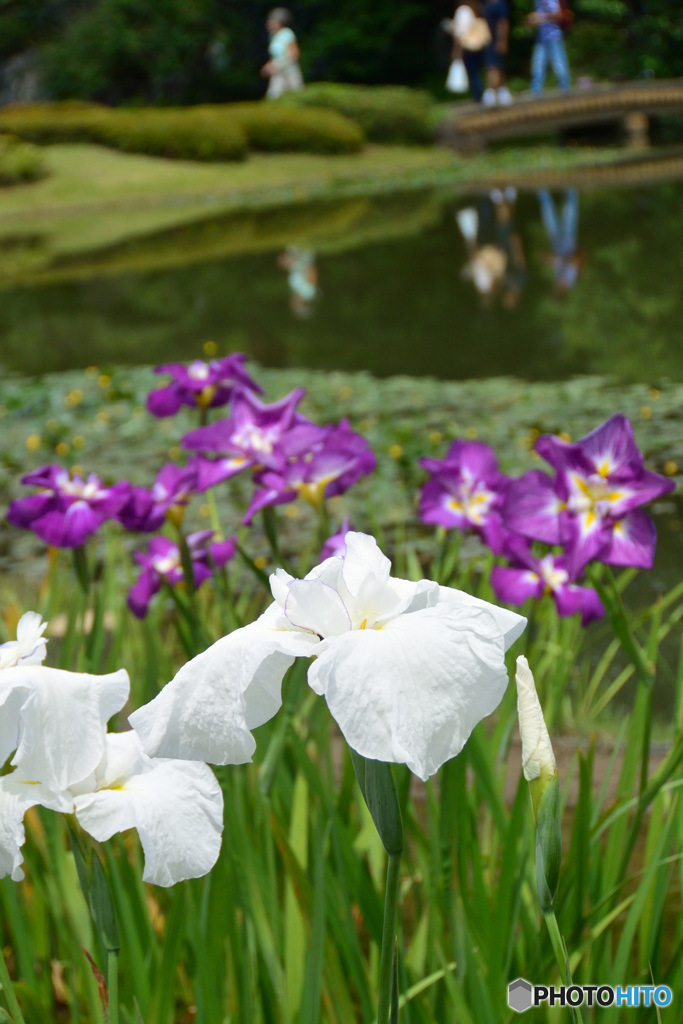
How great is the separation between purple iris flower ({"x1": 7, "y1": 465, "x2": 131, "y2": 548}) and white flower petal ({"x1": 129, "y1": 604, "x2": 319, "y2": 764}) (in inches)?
43.8

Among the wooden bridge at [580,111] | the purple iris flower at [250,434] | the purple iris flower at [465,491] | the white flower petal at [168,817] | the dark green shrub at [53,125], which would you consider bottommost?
the wooden bridge at [580,111]

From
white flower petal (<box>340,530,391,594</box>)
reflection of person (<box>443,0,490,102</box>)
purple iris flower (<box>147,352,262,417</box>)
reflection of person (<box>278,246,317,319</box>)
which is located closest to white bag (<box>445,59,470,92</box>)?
reflection of person (<box>443,0,490,102</box>)

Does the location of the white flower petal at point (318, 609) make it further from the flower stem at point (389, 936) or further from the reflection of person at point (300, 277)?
the reflection of person at point (300, 277)

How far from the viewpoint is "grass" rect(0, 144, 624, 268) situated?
16.1 metres

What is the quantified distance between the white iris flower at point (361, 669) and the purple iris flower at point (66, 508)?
1120 mm

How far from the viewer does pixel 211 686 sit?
737 millimetres

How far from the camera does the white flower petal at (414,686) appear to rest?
0.65 meters

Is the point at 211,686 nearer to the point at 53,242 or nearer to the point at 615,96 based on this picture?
the point at 53,242

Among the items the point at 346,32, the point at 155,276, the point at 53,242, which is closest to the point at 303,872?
the point at 155,276

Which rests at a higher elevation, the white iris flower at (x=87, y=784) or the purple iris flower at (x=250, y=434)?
the white iris flower at (x=87, y=784)

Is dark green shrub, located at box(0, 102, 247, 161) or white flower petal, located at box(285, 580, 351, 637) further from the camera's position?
dark green shrub, located at box(0, 102, 247, 161)

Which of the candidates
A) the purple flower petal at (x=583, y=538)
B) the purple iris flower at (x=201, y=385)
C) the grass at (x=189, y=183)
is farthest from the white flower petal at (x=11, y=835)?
the grass at (x=189, y=183)

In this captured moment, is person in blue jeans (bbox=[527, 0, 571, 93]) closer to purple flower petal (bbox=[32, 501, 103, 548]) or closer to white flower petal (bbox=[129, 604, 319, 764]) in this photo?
purple flower petal (bbox=[32, 501, 103, 548])

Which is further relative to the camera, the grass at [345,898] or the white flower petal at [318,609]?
the grass at [345,898]
